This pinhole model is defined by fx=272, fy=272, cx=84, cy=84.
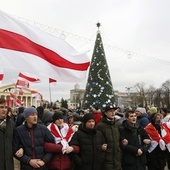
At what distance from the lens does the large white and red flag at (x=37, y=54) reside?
14.8 feet

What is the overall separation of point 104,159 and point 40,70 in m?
2.03

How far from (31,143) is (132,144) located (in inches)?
83.2

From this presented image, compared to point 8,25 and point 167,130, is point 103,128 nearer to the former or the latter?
point 167,130

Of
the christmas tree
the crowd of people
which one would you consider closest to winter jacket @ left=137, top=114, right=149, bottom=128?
the crowd of people

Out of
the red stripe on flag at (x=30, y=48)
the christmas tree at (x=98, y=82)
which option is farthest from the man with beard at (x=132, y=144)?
the christmas tree at (x=98, y=82)

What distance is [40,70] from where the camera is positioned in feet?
15.7

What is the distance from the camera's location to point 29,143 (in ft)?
13.9

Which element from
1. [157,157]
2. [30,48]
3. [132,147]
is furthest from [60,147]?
[157,157]

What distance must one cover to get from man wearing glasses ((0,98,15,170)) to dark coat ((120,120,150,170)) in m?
2.23

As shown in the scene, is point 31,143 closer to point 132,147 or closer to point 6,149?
point 6,149

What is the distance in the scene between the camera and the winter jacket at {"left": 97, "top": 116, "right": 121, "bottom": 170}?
510 centimetres

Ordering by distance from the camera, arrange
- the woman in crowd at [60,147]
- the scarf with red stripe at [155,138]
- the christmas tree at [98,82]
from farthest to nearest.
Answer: the christmas tree at [98,82] → the scarf with red stripe at [155,138] → the woman in crowd at [60,147]

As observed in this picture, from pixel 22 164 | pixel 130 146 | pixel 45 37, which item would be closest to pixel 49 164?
pixel 22 164

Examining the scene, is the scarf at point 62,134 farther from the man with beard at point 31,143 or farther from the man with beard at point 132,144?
the man with beard at point 132,144
